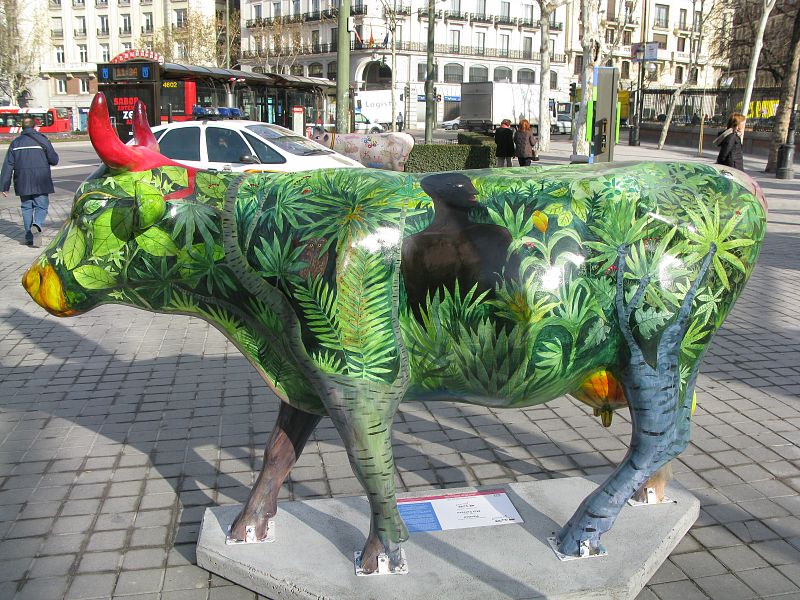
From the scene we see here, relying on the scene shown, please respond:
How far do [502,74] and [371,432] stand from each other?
215ft

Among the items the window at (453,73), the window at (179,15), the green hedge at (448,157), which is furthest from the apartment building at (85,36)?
the green hedge at (448,157)

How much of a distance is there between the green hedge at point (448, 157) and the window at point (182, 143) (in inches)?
250

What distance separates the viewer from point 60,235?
2947 millimetres

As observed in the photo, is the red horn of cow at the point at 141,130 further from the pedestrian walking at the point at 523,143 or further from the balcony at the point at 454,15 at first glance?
the balcony at the point at 454,15

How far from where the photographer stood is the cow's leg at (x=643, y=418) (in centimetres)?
281

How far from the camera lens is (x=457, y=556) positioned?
10.7 ft

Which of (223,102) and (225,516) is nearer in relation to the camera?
(225,516)

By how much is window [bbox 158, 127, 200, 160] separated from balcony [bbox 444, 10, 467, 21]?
169 feet

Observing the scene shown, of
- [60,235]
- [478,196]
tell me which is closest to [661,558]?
[478,196]

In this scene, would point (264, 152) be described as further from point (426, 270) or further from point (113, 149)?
point (426, 270)

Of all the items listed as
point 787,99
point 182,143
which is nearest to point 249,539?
point 182,143

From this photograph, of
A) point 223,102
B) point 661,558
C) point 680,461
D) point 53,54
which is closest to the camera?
point 661,558

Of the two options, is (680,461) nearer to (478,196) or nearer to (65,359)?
(478,196)

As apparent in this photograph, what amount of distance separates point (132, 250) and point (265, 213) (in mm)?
524
